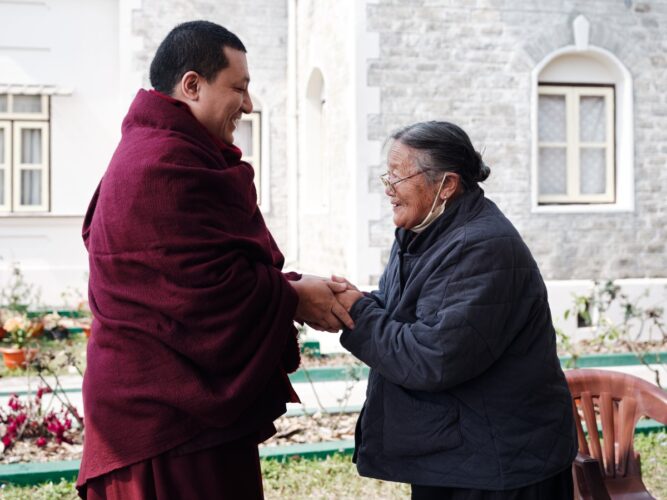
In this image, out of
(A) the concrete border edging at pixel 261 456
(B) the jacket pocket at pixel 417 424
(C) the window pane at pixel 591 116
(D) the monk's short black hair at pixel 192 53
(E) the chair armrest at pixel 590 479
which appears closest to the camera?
(D) the monk's short black hair at pixel 192 53

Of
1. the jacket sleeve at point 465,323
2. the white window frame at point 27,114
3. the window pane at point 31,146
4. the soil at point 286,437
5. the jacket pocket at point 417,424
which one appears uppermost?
the white window frame at point 27,114

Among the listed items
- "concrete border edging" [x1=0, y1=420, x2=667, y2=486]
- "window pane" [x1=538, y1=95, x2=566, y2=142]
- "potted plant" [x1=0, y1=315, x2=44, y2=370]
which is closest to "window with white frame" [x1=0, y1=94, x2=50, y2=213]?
"potted plant" [x1=0, y1=315, x2=44, y2=370]

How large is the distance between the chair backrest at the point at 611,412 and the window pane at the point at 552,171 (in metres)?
6.22

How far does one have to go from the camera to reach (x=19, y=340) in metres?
7.78

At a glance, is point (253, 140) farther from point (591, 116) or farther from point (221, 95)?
point (221, 95)

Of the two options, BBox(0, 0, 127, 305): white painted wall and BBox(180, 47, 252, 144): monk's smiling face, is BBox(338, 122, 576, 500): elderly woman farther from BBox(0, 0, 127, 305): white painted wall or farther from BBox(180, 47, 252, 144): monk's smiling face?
BBox(0, 0, 127, 305): white painted wall

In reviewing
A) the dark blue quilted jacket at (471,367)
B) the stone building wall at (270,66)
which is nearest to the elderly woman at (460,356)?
the dark blue quilted jacket at (471,367)

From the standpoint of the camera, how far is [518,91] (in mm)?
8789

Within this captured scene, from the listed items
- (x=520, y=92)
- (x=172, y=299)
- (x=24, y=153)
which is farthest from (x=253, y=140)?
(x=172, y=299)

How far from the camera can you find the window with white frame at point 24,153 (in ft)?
37.0

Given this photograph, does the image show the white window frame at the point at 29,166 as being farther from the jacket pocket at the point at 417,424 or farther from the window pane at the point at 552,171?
the jacket pocket at the point at 417,424

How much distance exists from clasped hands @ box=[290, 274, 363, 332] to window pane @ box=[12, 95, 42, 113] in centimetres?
1005

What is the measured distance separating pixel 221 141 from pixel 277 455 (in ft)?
9.21

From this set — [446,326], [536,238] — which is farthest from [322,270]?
[446,326]
